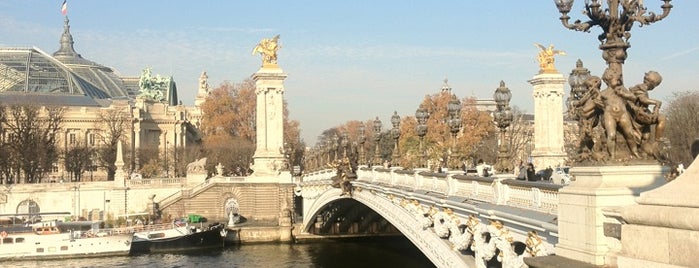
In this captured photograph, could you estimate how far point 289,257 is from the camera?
42.8m

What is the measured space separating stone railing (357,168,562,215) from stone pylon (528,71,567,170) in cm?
2736

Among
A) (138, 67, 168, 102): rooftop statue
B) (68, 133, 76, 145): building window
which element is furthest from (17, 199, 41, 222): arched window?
(138, 67, 168, 102): rooftop statue

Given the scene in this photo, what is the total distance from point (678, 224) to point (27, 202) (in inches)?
2228

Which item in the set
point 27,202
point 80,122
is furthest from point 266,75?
point 80,122

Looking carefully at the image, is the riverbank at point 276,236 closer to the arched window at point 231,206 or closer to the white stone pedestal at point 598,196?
the arched window at point 231,206

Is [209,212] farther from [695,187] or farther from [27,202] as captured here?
[695,187]

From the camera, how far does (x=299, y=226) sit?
50438 mm

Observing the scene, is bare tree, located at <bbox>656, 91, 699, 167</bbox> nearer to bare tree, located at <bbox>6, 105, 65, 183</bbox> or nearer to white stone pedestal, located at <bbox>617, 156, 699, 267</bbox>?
white stone pedestal, located at <bbox>617, 156, 699, 267</bbox>

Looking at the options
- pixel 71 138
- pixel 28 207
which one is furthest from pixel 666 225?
pixel 71 138

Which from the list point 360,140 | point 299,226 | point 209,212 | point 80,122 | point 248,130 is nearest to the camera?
point 360,140

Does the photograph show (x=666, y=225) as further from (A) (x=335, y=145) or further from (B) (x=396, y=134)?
(A) (x=335, y=145)

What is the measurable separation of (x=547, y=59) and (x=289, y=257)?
1952 cm

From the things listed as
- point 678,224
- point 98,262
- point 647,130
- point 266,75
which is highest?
point 266,75

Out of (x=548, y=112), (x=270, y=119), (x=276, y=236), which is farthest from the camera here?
(x=270, y=119)
